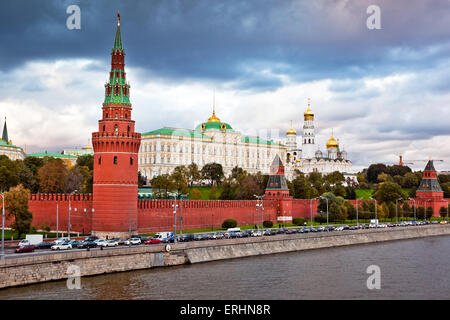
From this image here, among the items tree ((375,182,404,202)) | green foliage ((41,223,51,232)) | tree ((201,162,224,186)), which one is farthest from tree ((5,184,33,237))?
tree ((375,182,404,202))

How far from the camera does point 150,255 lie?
160 feet

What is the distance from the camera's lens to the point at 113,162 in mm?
61438

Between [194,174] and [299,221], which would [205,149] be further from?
[299,221]

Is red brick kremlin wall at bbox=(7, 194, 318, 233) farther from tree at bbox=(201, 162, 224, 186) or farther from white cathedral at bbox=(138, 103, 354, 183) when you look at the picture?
white cathedral at bbox=(138, 103, 354, 183)

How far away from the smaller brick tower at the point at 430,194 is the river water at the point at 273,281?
6123 centimetres

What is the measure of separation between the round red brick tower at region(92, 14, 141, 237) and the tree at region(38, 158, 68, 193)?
35.6 metres

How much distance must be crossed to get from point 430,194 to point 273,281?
Result: 8300 cm

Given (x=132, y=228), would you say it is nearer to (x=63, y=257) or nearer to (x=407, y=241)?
(x=63, y=257)

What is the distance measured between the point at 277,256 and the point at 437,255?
16007 millimetres

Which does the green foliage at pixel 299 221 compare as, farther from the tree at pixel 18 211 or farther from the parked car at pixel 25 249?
the parked car at pixel 25 249

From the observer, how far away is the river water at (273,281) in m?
38.6

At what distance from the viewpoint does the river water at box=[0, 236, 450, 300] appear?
38.6 metres
